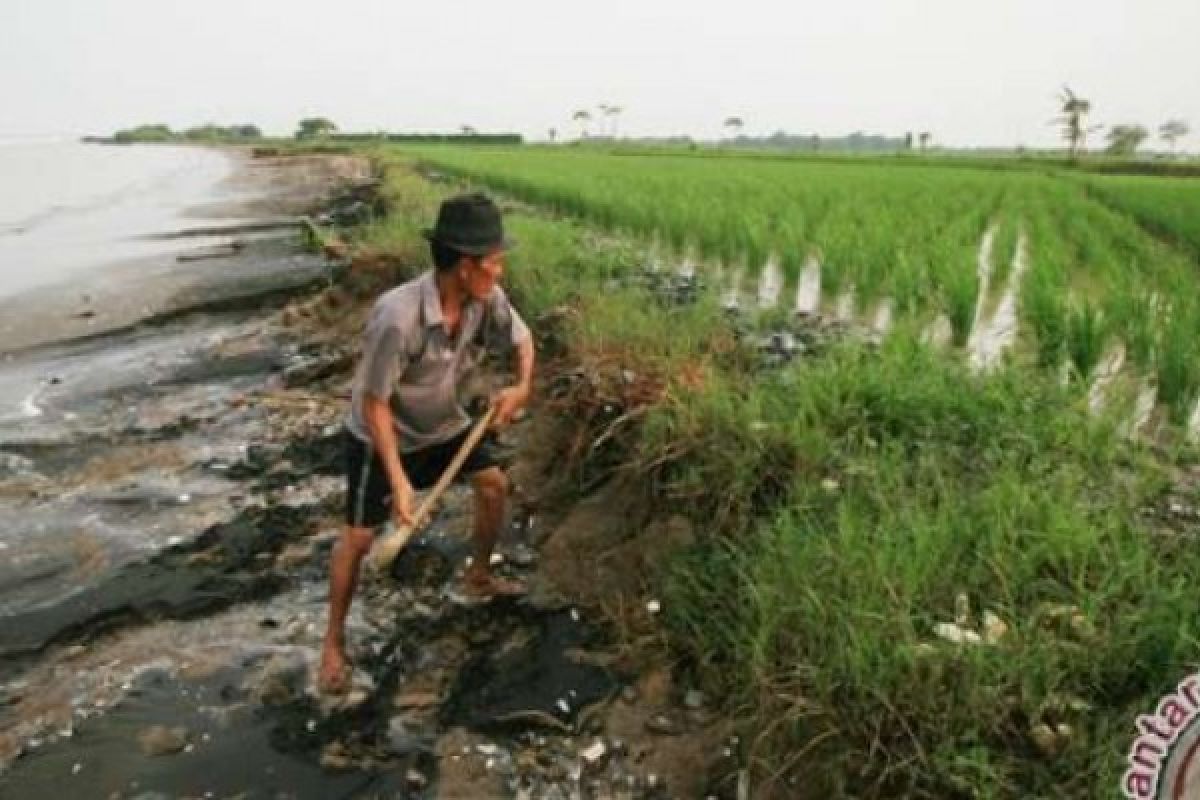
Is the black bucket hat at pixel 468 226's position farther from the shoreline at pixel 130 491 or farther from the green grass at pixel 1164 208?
the green grass at pixel 1164 208

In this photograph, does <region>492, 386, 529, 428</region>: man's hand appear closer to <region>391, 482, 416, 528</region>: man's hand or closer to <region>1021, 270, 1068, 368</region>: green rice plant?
<region>391, 482, 416, 528</region>: man's hand

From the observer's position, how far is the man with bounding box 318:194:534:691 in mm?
2854

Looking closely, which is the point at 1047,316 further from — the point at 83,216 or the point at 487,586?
the point at 83,216

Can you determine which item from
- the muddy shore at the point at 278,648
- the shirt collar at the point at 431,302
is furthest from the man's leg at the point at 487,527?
the shirt collar at the point at 431,302

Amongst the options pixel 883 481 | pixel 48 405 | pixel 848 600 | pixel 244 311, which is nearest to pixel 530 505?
pixel 883 481

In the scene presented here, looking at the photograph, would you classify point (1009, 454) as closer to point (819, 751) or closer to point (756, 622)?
point (756, 622)

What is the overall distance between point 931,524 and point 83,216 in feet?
75.0

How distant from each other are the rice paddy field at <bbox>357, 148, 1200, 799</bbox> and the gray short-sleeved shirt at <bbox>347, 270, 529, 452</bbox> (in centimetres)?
79

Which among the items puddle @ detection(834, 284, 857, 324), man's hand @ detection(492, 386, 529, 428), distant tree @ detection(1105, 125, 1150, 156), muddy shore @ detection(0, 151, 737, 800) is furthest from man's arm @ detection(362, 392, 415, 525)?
distant tree @ detection(1105, 125, 1150, 156)


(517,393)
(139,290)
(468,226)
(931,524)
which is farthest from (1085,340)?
(139,290)

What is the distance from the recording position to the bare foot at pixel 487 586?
3.69 m

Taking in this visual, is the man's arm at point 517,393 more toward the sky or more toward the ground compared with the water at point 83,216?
more toward the sky

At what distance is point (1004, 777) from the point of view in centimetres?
210

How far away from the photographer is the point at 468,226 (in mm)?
2832
